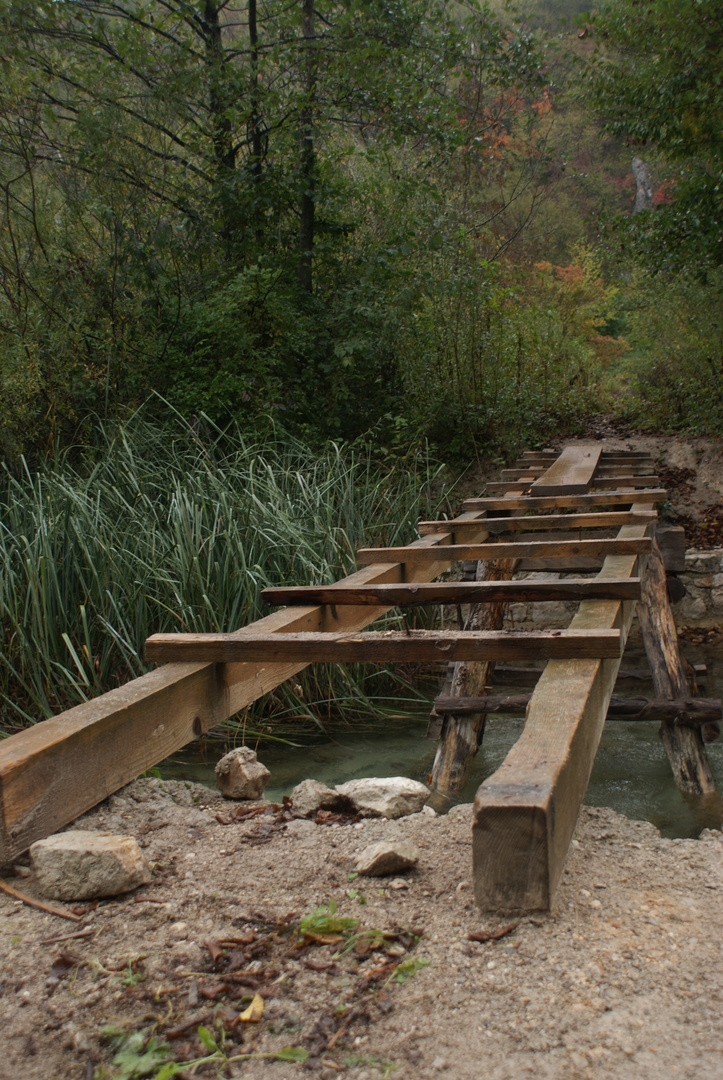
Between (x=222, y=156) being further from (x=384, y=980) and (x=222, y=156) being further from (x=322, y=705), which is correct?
(x=384, y=980)

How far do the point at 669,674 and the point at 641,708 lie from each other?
0.39m

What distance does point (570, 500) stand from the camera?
4355mm

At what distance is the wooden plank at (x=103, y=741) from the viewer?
5.34 ft

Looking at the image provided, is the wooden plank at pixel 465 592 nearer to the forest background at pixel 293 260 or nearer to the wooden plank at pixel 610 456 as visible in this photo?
the forest background at pixel 293 260

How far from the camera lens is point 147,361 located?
7070 mm

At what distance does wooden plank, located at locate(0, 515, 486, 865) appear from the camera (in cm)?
163

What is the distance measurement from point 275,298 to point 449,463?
7.40ft

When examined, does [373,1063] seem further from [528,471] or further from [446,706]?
[528,471]

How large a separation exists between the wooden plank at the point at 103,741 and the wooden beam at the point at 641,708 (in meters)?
1.69

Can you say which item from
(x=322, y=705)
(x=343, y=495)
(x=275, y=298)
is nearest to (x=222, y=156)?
(x=275, y=298)

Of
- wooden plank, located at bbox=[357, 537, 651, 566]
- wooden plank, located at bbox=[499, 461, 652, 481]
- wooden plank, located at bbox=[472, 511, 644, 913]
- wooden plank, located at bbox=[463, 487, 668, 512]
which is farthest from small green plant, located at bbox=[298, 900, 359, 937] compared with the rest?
wooden plank, located at bbox=[499, 461, 652, 481]

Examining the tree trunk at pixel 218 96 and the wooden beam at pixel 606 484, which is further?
the tree trunk at pixel 218 96

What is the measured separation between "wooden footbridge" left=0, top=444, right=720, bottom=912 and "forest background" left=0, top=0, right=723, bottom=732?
2.08 meters

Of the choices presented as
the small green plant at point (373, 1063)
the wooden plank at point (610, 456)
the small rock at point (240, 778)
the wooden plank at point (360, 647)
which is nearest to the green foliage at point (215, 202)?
the wooden plank at point (610, 456)
